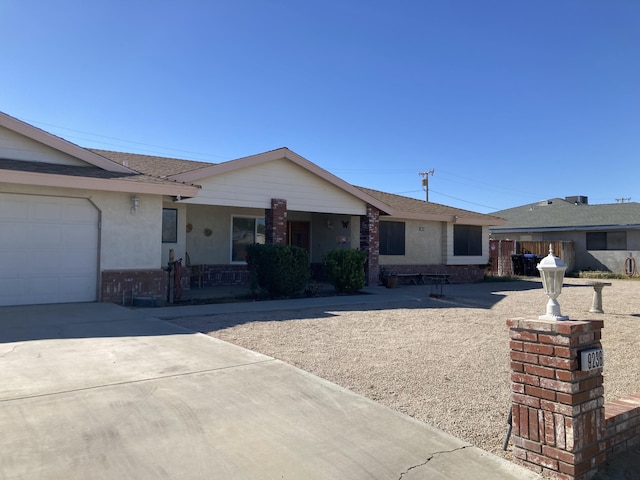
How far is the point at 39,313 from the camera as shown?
9.55 m

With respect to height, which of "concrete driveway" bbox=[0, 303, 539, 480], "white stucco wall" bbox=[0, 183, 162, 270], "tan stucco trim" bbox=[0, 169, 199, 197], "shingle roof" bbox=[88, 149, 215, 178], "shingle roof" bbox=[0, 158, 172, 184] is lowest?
"concrete driveway" bbox=[0, 303, 539, 480]

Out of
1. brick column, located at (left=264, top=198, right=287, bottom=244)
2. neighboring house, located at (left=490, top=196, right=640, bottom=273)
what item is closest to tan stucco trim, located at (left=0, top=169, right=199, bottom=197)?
brick column, located at (left=264, top=198, right=287, bottom=244)

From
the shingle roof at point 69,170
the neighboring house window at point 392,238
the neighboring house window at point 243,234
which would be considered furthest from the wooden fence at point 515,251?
the shingle roof at point 69,170

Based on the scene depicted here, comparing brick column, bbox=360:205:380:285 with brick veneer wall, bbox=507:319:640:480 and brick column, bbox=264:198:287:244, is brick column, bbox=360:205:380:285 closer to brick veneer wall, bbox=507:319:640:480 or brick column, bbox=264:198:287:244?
brick column, bbox=264:198:287:244

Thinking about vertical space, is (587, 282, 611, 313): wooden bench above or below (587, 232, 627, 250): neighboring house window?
below

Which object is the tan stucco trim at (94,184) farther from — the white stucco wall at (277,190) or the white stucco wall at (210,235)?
the white stucco wall at (210,235)

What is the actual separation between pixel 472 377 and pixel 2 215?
A: 9.83m

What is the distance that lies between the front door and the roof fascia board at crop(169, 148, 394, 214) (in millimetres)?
3733

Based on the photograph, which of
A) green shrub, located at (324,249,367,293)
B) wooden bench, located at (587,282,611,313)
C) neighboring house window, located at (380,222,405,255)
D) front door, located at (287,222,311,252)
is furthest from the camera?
front door, located at (287,222,311,252)

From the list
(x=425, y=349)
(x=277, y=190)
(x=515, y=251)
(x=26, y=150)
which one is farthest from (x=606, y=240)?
(x=26, y=150)

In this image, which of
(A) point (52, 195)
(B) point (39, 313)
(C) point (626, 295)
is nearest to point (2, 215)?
(A) point (52, 195)

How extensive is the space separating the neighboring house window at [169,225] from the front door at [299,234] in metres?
5.49

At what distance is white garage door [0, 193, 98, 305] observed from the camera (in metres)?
10.4

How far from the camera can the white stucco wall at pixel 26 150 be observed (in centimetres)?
1100
